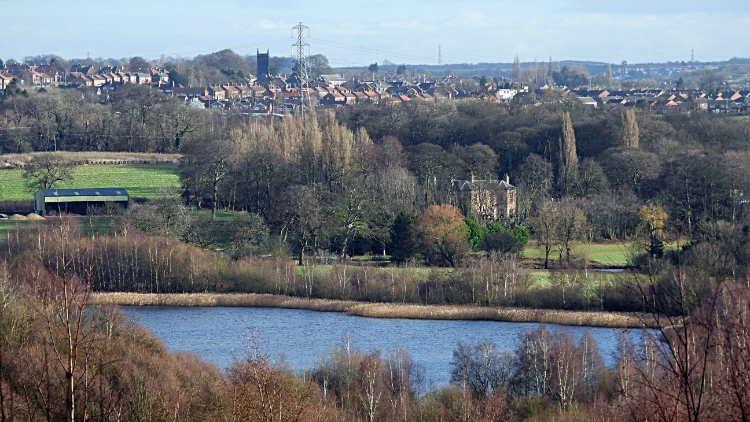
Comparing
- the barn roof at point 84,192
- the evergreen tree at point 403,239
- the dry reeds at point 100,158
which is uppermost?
the dry reeds at point 100,158

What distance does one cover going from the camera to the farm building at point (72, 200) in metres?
33.7

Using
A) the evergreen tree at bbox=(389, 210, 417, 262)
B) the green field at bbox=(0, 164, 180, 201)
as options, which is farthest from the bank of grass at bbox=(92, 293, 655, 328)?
the green field at bbox=(0, 164, 180, 201)

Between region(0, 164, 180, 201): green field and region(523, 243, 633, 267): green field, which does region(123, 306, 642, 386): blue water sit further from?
region(0, 164, 180, 201): green field

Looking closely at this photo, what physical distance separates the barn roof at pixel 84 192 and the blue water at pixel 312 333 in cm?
1180

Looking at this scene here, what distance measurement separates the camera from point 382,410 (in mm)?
14039

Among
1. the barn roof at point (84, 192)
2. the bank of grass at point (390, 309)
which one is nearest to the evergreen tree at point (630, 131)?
the bank of grass at point (390, 309)

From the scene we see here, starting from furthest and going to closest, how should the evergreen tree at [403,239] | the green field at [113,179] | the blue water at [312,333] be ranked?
the green field at [113,179]
the evergreen tree at [403,239]
the blue water at [312,333]

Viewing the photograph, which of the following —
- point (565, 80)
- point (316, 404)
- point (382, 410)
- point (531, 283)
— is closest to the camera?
point (316, 404)

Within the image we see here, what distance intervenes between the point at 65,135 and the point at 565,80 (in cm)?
7807

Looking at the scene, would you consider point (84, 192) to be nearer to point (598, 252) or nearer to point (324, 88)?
point (598, 252)

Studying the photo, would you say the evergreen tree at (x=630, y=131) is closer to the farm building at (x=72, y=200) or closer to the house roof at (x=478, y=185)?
the house roof at (x=478, y=185)

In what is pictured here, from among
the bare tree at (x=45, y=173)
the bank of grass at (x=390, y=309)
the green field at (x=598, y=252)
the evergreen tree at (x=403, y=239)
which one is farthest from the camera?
the bare tree at (x=45, y=173)

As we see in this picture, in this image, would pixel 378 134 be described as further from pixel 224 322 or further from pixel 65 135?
pixel 224 322

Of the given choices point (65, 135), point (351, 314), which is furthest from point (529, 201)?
point (65, 135)
